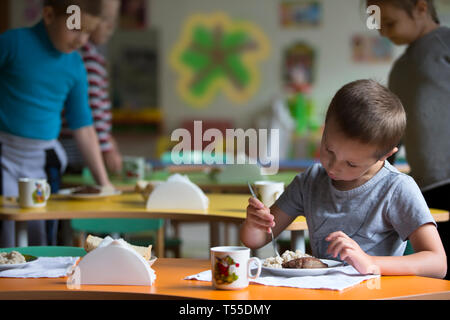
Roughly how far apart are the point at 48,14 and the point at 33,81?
264 mm

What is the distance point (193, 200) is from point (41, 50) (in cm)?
85

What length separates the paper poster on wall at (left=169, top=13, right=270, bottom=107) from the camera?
24.0ft

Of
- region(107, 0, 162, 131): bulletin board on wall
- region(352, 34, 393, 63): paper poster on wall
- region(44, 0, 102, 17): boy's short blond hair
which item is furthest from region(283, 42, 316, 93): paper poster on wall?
region(44, 0, 102, 17): boy's short blond hair

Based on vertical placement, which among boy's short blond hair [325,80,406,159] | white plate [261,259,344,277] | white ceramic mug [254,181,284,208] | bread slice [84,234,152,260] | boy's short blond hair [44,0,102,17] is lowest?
white plate [261,259,344,277]

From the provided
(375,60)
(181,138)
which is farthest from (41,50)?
(375,60)

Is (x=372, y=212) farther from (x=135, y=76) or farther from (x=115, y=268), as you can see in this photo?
(x=135, y=76)

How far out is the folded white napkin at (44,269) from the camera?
1.24m

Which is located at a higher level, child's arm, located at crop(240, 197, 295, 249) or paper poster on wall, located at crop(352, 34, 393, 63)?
paper poster on wall, located at crop(352, 34, 393, 63)

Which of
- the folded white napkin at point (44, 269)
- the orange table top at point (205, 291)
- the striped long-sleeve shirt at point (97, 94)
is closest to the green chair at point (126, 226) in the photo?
the striped long-sleeve shirt at point (97, 94)

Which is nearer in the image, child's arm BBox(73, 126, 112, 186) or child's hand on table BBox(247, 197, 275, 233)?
child's hand on table BBox(247, 197, 275, 233)

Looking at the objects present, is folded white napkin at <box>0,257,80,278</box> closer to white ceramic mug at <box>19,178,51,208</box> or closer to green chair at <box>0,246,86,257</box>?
green chair at <box>0,246,86,257</box>

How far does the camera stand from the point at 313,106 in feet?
23.8

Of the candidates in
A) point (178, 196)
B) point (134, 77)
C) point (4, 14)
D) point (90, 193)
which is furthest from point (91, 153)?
point (4, 14)

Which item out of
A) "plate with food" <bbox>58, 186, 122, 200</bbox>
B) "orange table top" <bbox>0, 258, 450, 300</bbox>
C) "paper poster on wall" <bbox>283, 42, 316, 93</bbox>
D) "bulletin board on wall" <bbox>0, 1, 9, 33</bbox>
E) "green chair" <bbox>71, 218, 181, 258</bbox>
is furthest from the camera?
"bulletin board on wall" <bbox>0, 1, 9, 33</bbox>
